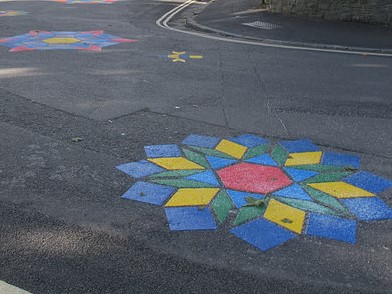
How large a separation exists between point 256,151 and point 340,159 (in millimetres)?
835

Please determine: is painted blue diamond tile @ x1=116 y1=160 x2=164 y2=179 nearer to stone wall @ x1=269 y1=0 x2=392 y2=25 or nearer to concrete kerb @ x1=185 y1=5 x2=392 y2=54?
concrete kerb @ x1=185 y1=5 x2=392 y2=54

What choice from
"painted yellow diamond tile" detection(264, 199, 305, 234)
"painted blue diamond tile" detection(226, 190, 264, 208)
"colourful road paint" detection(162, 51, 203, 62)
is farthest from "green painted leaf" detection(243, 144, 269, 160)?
"colourful road paint" detection(162, 51, 203, 62)

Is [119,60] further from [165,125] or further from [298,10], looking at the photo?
[298,10]

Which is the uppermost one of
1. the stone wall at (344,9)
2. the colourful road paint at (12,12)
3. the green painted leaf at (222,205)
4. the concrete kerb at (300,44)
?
the stone wall at (344,9)

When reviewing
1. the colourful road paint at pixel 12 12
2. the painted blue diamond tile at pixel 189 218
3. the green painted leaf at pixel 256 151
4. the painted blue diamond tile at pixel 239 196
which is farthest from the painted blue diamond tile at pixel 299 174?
the colourful road paint at pixel 12 12

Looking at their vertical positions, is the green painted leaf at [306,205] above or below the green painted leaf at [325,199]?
above

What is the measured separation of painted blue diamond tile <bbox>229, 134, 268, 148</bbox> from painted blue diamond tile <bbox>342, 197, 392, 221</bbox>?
148cm

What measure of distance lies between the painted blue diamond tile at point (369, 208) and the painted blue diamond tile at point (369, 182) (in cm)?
21

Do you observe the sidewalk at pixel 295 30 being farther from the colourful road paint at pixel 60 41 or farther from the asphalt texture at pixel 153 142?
the colourful road paint at pixel 60 41

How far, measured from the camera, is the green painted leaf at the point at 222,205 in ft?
12.8

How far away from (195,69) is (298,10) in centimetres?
767

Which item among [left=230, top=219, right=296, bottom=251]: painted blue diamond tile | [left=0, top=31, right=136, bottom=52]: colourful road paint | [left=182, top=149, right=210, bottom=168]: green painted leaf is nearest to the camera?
[left=230, top=219, right=296, bottom=251]: painted blue diamond tile

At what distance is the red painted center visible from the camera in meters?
4.36

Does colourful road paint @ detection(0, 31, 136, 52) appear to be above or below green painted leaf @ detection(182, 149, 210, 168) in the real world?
above
